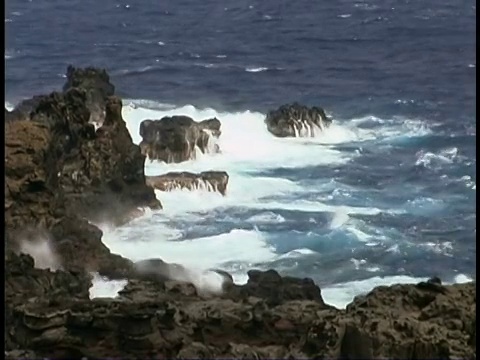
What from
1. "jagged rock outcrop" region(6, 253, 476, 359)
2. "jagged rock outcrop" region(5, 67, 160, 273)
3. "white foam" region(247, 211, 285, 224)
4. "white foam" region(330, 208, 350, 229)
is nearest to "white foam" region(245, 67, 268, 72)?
"white foam" region(247, 211, 285, 224)

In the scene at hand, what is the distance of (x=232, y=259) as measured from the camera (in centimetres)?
2911

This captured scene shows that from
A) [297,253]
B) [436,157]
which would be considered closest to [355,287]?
[297,253]

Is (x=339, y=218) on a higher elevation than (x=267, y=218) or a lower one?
lower

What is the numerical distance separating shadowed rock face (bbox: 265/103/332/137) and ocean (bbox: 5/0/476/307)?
43 centimetres

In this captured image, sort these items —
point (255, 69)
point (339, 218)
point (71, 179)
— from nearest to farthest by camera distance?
point (71, 179), point (339, 218), point (255, 69)

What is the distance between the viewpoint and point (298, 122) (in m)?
43.0

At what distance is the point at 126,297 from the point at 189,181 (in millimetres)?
14801

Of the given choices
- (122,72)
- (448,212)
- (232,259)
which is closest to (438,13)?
(122,72)

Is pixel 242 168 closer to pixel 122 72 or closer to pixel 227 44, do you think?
pixel 122 72

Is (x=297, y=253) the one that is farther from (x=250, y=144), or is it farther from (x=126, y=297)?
(x=250, y=144)

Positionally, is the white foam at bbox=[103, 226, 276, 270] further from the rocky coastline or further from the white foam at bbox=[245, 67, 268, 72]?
the white foam at bbox=[245, 67, 268, 72]

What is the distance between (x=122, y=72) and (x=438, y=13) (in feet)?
54.2

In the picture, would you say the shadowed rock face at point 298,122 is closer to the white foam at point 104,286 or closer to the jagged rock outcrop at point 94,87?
the jagged rock outcrop at point 94,87

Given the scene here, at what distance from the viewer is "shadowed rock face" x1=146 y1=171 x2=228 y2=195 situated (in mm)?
34812
